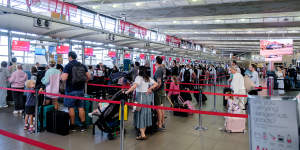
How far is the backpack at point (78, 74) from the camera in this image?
4.80 meters

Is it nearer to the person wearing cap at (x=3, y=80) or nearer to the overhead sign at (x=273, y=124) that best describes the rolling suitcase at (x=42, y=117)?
the person wearing cap at (x=3, y=80)

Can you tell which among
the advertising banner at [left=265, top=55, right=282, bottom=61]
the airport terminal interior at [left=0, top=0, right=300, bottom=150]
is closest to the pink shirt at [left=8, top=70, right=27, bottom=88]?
the airport terminal interior at [left=0, top=0, right=300, bottom=150]

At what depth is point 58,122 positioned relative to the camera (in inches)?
183

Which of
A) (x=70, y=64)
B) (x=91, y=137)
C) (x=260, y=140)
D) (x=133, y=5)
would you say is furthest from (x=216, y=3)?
(x=260, y=140)


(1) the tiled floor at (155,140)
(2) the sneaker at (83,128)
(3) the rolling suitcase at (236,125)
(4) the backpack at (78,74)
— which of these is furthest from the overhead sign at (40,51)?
(3) the rolling suitcase at (236,125)

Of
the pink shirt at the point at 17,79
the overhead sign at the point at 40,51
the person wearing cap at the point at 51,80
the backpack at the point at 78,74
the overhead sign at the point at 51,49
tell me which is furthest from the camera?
the overhead sign at the point at 51,49

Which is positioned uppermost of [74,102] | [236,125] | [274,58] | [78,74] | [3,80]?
[274,58]

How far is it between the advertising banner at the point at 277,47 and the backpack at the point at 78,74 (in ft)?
35.4

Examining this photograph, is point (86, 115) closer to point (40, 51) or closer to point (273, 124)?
point (273, 124)

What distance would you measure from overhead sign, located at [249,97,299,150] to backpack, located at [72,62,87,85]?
381 cm

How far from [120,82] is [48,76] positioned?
386 centimetres

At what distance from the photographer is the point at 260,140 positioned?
6.51 feet

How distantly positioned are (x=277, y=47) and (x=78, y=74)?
36.8 feet

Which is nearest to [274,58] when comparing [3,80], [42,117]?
[42,117]
